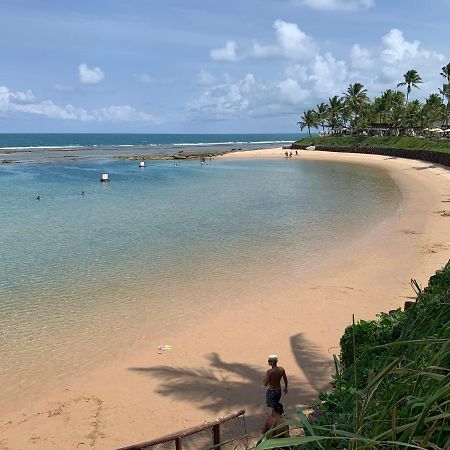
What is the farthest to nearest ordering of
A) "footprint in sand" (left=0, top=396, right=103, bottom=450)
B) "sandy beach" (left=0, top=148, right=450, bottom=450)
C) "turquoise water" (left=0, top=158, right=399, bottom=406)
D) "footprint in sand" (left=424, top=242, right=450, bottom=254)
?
"footprint in sand" (left=424, top=242, right=450, bottom=254)
"turquoise water" (left=0, top=158, right=399, bottom=406)
"sandy beach" (left=0, top=148, right=450, bottom=450)
"footprint in sand" (left=0, top=396, right=103, bottom=450)

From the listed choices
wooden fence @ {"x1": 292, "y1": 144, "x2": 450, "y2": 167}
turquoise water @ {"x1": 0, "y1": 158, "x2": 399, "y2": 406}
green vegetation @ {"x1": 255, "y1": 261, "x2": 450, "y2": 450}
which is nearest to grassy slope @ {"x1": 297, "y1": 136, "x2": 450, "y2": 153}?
wooden fence @ {"x1": 292, "y1": 144, "x2": 450, "y2": 167}

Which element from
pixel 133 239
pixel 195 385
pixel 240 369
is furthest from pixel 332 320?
pixel 133 239

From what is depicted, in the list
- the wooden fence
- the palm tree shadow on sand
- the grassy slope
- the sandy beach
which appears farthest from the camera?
the grassy slope

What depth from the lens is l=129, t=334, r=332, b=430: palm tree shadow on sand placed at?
32.5 ft

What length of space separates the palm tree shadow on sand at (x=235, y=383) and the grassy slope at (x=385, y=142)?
5874 cm

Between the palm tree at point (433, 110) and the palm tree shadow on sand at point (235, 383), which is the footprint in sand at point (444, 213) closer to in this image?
the palm tree shadow on sand at point (235, 383)

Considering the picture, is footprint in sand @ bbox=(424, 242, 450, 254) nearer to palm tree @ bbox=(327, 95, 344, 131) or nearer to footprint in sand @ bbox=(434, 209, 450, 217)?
footprint in sand @ bbox=(434, 209, 450, 217)

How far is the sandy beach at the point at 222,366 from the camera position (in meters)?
9.53

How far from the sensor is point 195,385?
35.5 feet

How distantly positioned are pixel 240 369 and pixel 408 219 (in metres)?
21.4

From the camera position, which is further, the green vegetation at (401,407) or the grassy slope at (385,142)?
the grassy slope at (385,142)

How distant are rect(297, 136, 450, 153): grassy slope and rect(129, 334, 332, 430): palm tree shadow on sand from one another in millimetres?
58745

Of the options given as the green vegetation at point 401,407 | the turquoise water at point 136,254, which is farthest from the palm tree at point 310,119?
the green vegetation at point 401,407

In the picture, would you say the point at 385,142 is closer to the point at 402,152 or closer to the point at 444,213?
the point at 402,152
